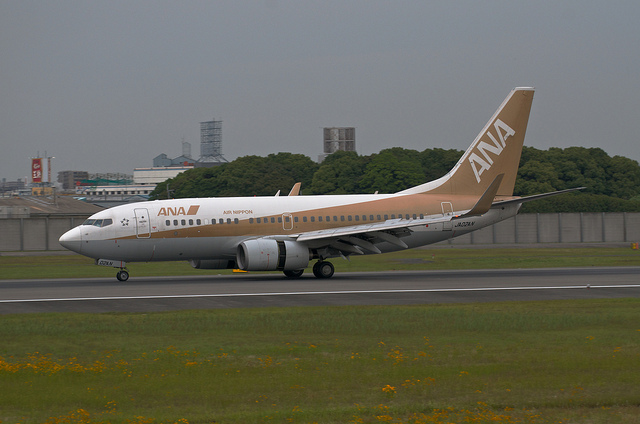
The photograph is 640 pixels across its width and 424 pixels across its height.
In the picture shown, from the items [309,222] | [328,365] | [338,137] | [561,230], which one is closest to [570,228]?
[561,230]

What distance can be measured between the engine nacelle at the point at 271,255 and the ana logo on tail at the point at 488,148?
35.2ft

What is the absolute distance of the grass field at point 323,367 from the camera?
35.3ft

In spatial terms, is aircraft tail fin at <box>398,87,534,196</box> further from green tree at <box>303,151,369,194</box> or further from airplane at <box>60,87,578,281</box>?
green tree at <box>303,151,369,194</box>

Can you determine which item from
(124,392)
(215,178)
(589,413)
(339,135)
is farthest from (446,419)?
(339,135)

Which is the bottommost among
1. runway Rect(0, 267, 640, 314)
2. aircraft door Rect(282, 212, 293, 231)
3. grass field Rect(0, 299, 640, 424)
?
grass field Rect(0, 299, 640, 424)

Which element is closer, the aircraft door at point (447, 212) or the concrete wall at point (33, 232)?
the aircraft door at point (447, 212)

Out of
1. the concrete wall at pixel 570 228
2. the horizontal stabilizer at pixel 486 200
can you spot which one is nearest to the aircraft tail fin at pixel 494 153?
the horizontal stabilizer at pixel 486 200

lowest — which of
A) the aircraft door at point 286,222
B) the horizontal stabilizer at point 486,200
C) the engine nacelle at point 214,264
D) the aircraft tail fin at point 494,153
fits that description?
the engine nacelle at point 214,264

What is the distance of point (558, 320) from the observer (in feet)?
63.3

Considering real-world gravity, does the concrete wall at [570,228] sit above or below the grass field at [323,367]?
above

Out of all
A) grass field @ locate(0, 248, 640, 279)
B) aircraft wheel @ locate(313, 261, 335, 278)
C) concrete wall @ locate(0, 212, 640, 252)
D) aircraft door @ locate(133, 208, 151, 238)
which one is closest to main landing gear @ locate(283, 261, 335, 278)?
aircraft wheel @ locate(313, 261, 335, 278)

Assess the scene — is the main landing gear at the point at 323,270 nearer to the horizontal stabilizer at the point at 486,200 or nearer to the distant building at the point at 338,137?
the horizontal stabilizer at the point at 486,200

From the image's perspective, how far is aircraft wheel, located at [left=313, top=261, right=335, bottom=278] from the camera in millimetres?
34906

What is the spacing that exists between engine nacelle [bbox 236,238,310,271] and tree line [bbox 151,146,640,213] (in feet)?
260
